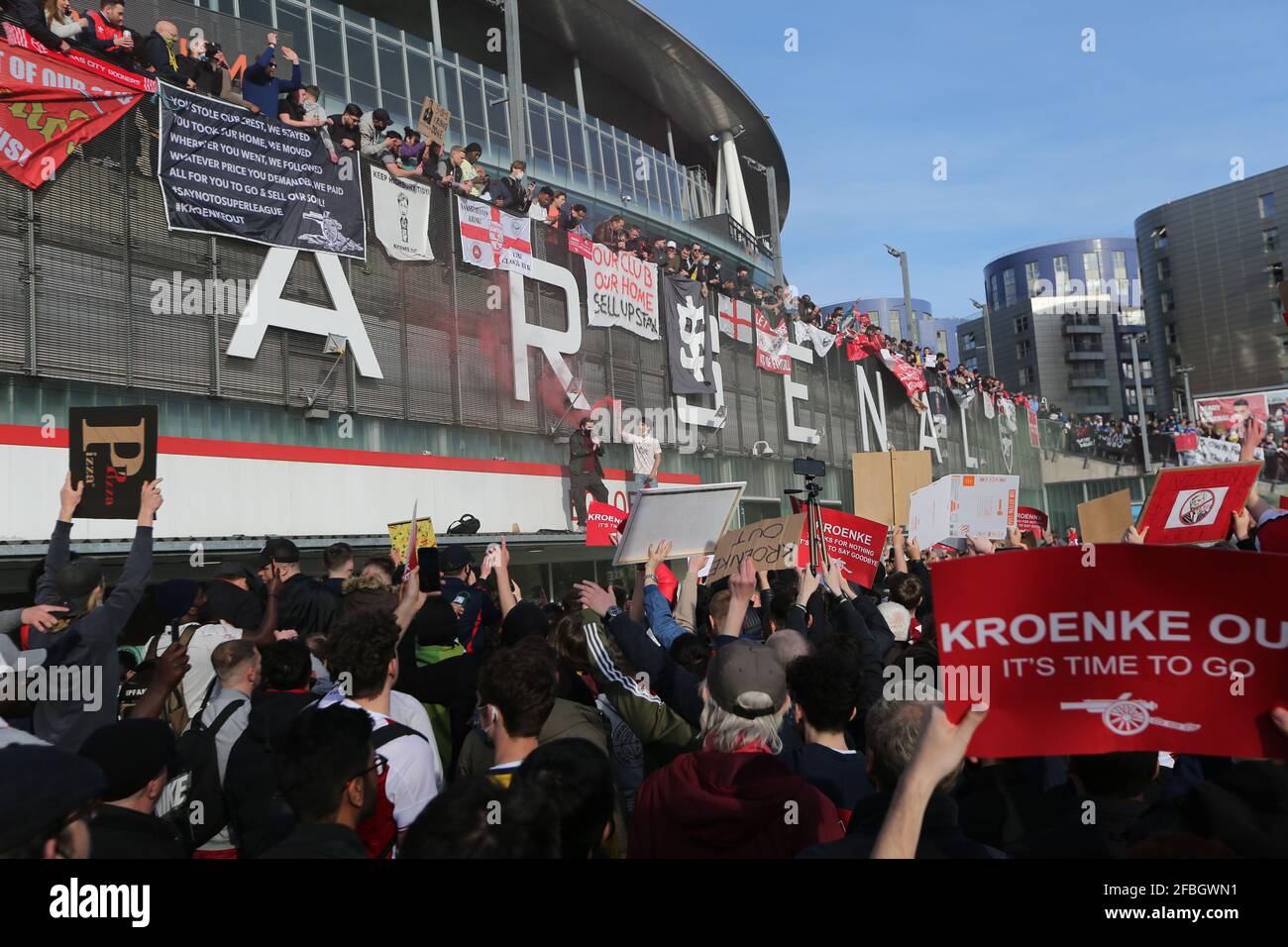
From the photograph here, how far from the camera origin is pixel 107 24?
12.4 metres

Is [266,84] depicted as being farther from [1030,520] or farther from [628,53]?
[628,53]

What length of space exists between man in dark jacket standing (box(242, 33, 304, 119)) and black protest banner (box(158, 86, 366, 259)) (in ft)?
1.33

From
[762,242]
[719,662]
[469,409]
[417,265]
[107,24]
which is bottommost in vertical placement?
[719,662]

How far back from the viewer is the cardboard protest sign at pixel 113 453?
6449 millimetres

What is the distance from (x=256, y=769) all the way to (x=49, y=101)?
1097 cm

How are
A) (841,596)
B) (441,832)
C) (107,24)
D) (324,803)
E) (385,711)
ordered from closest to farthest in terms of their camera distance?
1. (441,832)
2. (324,803)
3. (385,711)
4. (841,596)
5. (107,24)

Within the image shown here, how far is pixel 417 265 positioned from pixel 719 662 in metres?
13.9

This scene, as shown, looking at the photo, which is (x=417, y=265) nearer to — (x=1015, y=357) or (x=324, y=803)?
(x=324, y=803)

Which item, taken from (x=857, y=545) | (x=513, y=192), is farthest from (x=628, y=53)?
(x=857, y=545)

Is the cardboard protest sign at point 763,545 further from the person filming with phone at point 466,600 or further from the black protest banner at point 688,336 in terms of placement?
the black protest banner at point 688,336

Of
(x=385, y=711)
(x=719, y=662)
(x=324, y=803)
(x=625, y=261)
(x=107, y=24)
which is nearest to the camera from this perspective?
(x=324, y=803)

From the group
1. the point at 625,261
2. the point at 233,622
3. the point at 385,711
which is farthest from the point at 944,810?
the point at 625,261

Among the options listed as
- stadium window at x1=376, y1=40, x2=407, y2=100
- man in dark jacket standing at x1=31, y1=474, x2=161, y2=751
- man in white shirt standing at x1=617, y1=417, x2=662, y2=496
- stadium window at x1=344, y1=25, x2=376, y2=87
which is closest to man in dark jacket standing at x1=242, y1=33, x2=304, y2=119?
man in white shirt standing at x1=617, y1=417, x2=662, y2=496

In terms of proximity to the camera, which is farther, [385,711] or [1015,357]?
[1015,357]
